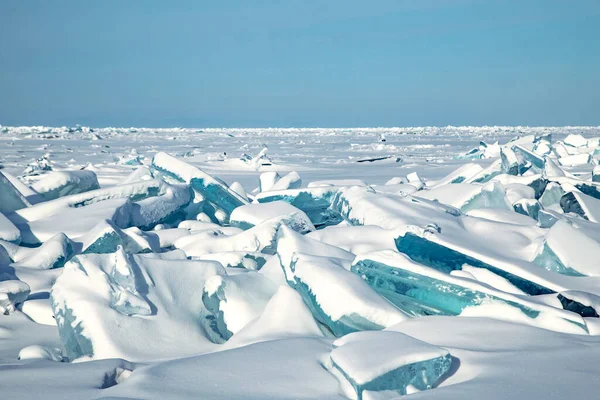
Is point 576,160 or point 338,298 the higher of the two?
point 338,298

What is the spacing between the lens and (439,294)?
241 cm

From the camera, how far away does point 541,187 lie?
183 inches

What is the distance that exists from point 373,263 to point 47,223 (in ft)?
8.41

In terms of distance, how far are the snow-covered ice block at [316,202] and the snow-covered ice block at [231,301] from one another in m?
1.91

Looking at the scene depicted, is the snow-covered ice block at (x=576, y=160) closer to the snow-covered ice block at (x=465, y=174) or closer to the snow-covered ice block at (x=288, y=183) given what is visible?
the snow-covered ice block at (x=465, y=174)

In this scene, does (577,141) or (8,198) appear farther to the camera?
(577,141)

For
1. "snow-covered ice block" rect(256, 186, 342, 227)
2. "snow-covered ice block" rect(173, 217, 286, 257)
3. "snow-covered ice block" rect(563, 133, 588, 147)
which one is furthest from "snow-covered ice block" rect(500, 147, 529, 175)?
"snow-covered ice block" rect(563, 133, 588, 147)

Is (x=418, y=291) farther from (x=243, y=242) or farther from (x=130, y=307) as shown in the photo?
(x=243, y=242)

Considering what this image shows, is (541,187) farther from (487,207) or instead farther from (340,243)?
(340,243)

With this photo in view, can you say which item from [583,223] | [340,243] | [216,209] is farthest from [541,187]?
[216,209]

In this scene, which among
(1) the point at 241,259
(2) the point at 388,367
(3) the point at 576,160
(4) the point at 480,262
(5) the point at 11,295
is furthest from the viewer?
(3) the point at 576,160

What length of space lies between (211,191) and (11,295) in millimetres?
2341

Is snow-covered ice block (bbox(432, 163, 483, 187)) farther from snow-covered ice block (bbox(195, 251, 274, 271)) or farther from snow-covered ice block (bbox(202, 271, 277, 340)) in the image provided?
snow-covered ice block (bbox(202, 271, 277, 340))

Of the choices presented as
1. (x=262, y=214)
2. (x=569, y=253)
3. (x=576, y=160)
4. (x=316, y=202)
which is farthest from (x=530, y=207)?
(x=576, y=160)
